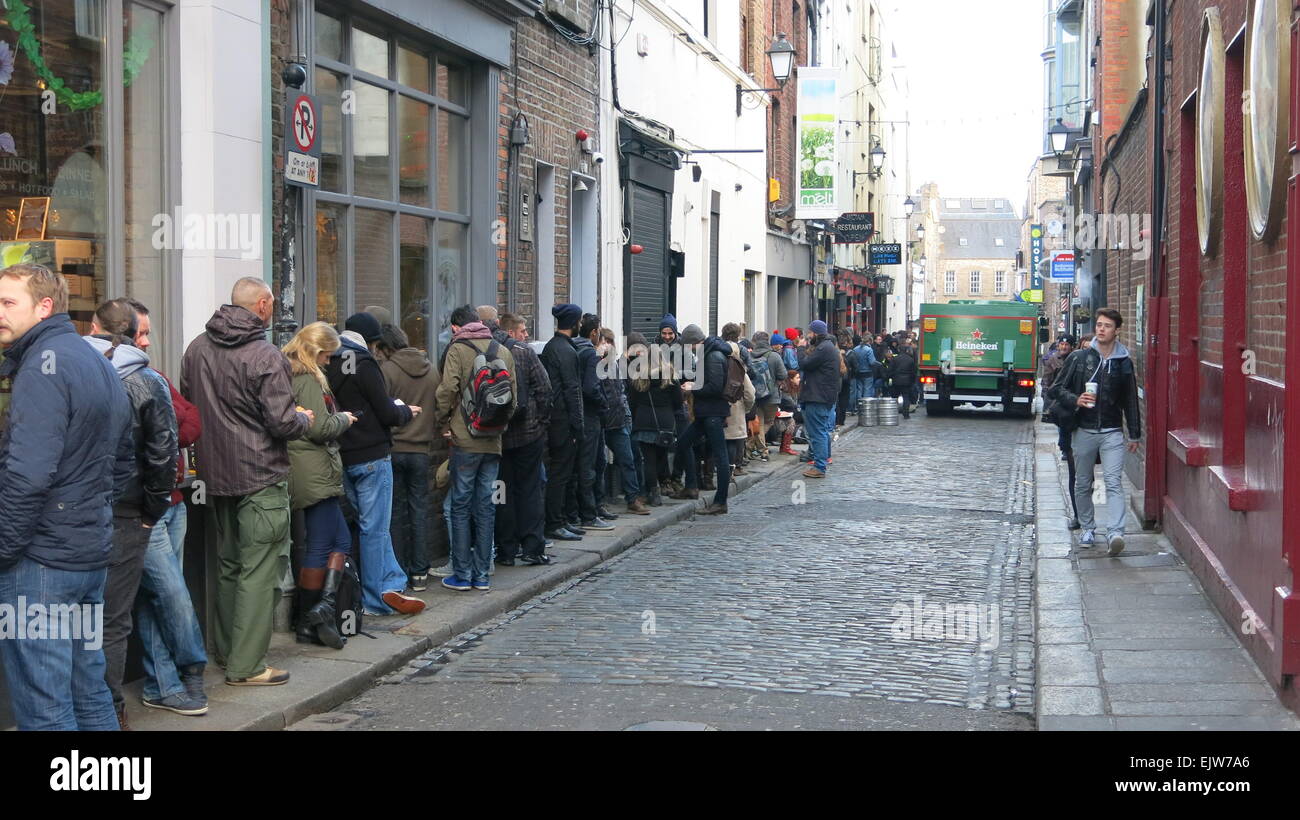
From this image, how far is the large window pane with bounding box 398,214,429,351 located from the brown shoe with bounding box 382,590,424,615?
3060 millimetres

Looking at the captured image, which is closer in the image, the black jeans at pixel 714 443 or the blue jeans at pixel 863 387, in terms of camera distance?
the black jeans at pixel 714 443

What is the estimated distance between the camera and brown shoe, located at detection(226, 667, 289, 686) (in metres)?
6.68

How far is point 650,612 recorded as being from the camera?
882 centimetres

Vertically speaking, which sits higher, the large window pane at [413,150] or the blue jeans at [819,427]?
the large window pane at [413,150]

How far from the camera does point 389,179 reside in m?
10.5

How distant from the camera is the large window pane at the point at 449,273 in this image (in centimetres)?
1151

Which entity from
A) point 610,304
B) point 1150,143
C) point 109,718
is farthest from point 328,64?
point 1150,143

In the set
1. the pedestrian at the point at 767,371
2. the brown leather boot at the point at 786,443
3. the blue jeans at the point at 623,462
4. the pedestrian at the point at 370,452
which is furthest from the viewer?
the brown leather boot at the point at 786,443

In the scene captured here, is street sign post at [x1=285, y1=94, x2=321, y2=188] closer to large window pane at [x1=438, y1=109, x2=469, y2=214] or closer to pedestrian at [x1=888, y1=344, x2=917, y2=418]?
large window pane at [x1=438, y1=109, x2=469, y2=214]

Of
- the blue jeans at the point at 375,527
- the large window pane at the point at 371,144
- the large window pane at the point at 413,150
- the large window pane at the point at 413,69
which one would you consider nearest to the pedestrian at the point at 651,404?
the large window pane at the point at 413,150

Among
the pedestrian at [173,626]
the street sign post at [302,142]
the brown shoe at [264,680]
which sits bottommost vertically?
the brown shoe at [264,680]

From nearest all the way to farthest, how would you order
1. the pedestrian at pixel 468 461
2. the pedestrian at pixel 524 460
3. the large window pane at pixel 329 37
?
the pedestrian at pixel 468 461 < the large window pane at pixel 329 37 < the pedestrian at pixel 524 460

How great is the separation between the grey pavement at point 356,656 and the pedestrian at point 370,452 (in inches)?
8.0

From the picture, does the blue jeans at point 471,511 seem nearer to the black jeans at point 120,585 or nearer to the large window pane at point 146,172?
the large window pane at point 146,172
